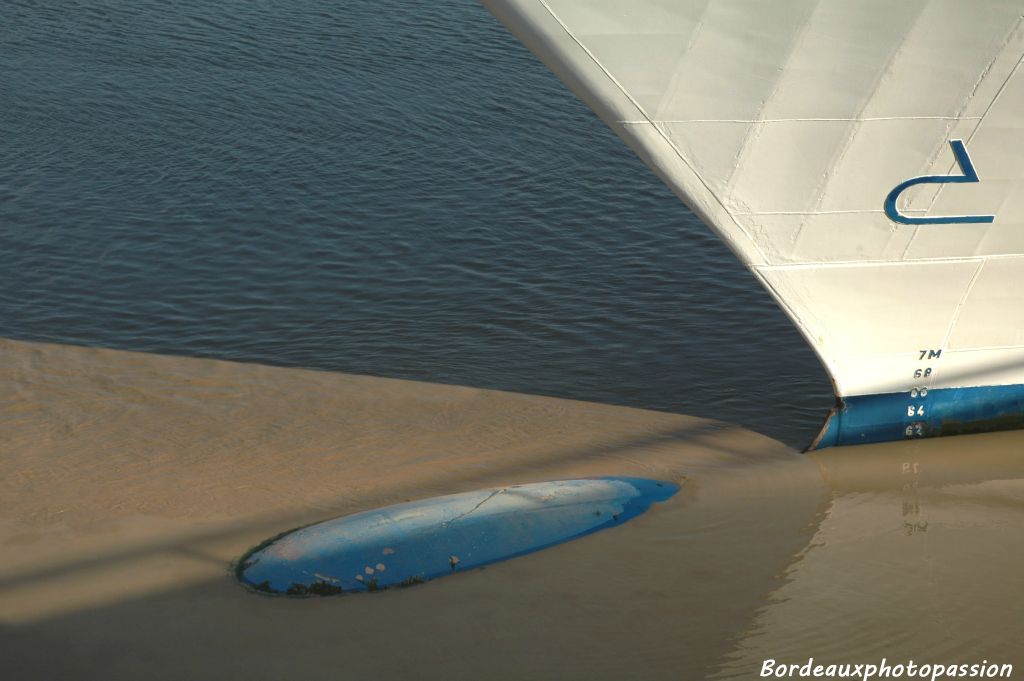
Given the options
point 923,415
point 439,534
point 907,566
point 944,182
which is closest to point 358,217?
point 439,534

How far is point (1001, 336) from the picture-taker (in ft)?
29.4

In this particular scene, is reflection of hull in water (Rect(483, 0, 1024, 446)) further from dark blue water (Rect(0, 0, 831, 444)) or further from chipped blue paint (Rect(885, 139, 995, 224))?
dark blue water (Rect(0, 0, 831, 444))

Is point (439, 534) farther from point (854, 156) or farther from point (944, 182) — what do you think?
point (944, 182)

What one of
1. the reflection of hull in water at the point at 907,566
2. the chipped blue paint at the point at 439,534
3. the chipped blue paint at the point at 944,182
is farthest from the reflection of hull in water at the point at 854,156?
the chipped blue paint at the point at 439,534

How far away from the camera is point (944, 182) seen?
8312 millimetres

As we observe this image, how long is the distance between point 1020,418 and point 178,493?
6.23 metres

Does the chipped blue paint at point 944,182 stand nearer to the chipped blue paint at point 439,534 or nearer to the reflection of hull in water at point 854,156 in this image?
the reflection of hull in water at point 854,156

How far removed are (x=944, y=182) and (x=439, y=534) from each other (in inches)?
161

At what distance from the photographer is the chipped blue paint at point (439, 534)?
753 centimetres

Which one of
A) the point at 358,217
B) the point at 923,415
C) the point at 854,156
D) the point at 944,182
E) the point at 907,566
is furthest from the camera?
the point at 358,217

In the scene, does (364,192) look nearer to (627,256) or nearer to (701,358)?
(627,256)

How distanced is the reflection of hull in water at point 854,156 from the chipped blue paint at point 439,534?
1.82 metres

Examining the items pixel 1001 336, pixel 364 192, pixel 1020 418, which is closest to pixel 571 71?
pixel 1001 336

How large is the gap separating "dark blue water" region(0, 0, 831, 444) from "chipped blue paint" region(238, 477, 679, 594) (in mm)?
1865
